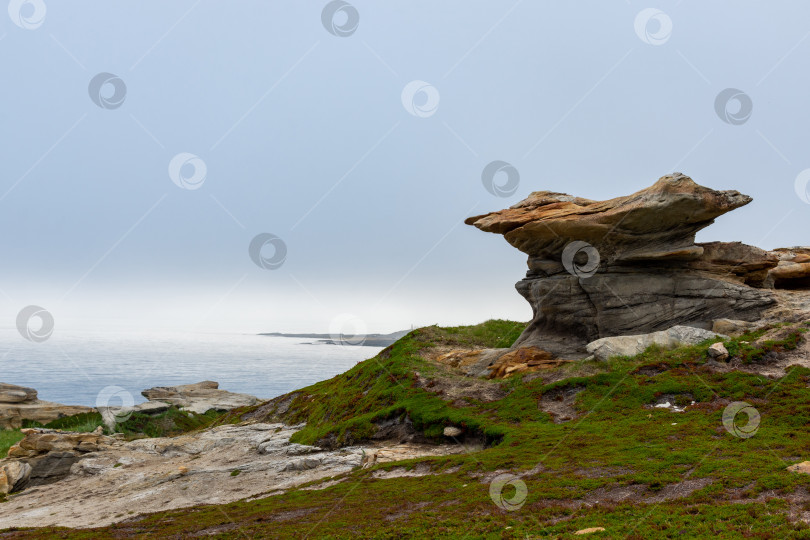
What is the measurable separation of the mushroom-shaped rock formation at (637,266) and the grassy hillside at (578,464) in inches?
289

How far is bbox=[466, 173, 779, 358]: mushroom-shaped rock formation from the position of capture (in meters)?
44.6

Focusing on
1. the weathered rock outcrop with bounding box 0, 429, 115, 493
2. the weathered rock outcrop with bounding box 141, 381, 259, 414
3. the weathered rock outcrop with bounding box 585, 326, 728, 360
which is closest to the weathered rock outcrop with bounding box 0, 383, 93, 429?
the weathered rock outcrop with bounding box 141, 381, 259, 414

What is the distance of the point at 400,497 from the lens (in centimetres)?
2406

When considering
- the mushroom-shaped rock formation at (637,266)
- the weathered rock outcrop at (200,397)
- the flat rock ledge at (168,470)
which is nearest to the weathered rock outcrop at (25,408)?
the weathered rock outcrop at (200,397)

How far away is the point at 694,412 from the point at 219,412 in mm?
81523

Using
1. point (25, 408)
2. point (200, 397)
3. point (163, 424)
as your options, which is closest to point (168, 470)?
point (163, 424)

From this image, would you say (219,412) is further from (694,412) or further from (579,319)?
(694,412)

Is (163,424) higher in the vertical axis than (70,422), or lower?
higher

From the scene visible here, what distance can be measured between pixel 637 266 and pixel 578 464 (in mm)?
29505

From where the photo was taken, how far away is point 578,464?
24.2 metres

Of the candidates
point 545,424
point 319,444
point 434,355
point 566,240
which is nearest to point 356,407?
point 319,444

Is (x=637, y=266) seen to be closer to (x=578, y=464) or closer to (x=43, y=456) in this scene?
(x=578, y=464)

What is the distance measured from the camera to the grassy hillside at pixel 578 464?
17156mm

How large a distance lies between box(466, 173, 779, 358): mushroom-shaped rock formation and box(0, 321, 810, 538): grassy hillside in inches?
289
